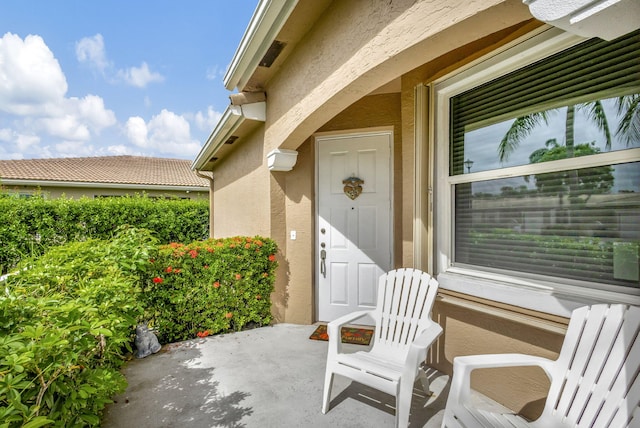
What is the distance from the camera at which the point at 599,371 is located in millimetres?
1525

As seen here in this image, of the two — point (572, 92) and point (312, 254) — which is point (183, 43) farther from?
point (572, 92)

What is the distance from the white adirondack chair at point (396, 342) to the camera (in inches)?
78.7

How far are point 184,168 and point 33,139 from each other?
144 ft

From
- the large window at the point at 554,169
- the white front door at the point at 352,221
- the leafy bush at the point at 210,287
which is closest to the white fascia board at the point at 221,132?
the white front door at the point at 352,221

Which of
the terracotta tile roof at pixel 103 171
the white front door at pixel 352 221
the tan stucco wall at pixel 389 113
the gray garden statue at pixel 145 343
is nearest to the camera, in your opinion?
the tan stucco wall at pixel 389 113

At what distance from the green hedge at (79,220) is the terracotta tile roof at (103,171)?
4305 millimetres

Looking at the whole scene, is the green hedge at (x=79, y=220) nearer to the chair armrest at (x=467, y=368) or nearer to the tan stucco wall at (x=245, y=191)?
the tan stucco wall at (x=245, y=191)

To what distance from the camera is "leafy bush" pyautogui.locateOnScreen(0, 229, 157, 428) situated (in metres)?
1.03

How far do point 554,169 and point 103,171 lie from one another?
16.4 meters

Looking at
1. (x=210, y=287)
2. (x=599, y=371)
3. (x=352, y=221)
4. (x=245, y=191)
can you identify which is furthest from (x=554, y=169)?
(x=245, y=191)

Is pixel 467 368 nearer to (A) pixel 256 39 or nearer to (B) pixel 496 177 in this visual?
(B) pixel 496 177

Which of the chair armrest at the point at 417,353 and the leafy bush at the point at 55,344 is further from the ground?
the leafy bush at the point at 55,344

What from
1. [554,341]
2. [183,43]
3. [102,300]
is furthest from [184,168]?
[554,341]

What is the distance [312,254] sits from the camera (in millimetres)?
4332
